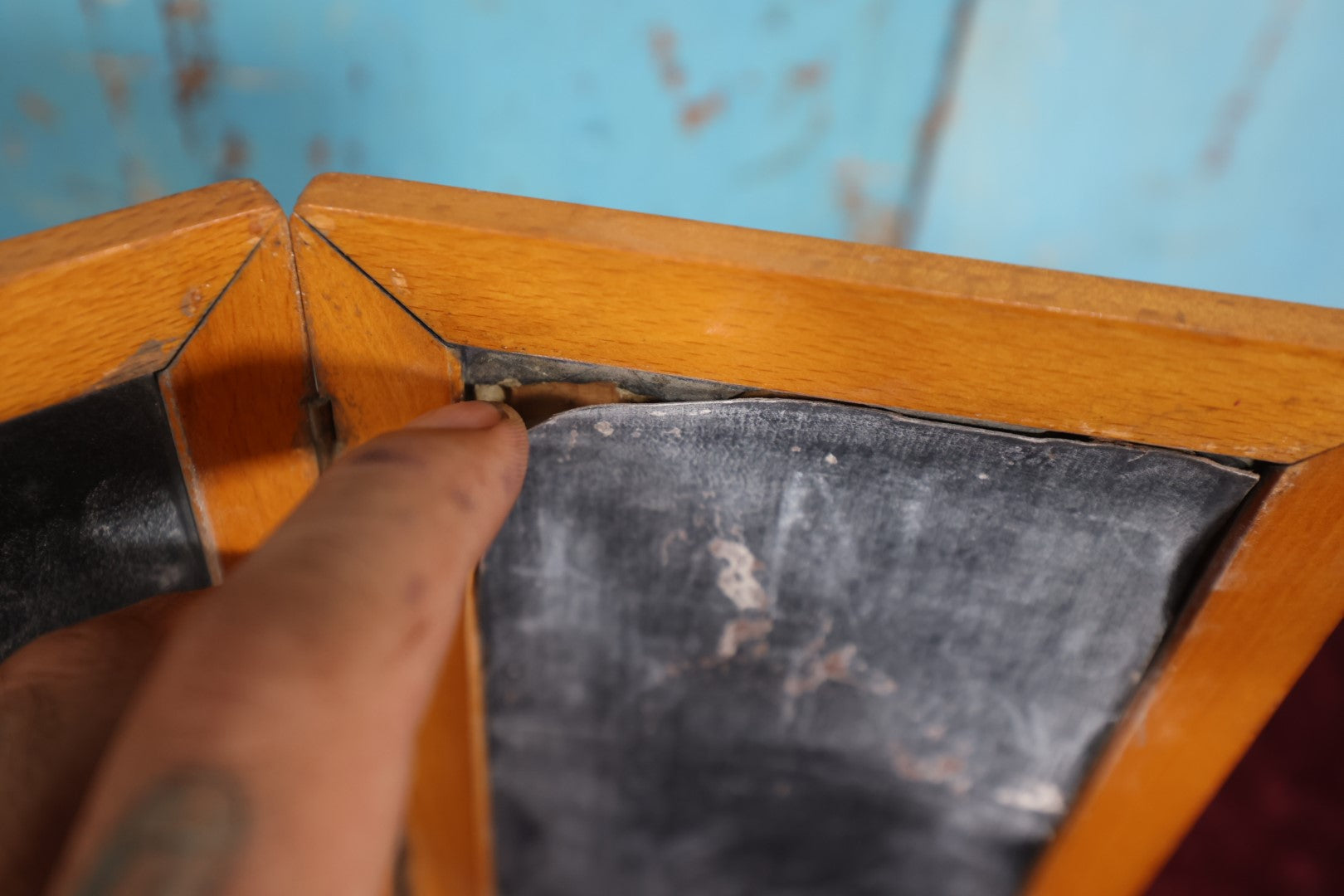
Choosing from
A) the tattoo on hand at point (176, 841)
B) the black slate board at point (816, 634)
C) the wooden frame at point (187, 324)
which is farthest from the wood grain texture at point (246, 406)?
the tattoo on hand at point (176, 841)

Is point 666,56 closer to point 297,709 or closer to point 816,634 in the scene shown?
point 816,634

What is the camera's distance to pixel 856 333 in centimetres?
35

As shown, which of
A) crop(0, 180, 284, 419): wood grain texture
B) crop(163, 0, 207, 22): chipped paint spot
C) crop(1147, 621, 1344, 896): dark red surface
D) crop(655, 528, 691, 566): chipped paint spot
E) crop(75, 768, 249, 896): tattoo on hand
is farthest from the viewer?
crop(1147, 621, 1344, 896): dark red surface

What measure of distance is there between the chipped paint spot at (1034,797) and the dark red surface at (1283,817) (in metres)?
0.47

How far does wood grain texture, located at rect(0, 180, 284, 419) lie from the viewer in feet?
1.04

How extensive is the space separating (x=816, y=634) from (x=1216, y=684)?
19 cm

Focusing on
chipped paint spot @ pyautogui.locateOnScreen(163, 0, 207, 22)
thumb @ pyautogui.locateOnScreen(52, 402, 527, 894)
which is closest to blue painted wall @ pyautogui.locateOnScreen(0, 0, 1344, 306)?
chipped paint spot @ pyautogui.locateOnScreen(163, 0, 207, 22)

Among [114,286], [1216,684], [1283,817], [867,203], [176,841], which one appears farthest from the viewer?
[1283,817]

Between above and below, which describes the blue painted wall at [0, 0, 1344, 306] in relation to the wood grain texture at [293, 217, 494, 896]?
above

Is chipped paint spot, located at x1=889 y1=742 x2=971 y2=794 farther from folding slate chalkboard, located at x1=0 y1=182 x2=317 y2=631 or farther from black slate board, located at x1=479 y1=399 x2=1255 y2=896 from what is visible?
folding slate chalkboard, located at x1=0 y1=182 x2=317 y2=631

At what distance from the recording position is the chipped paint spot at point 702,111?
2.43 feet

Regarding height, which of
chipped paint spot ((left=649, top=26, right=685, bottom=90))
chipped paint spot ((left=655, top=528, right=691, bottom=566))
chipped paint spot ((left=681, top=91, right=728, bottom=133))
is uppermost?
chipped paint spot ((left=649, top=26, right=685, bottom=90))

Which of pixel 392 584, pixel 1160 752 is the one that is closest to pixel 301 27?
pixel 392 584

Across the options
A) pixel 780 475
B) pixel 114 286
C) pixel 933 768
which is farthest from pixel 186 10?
pixel 933 768
